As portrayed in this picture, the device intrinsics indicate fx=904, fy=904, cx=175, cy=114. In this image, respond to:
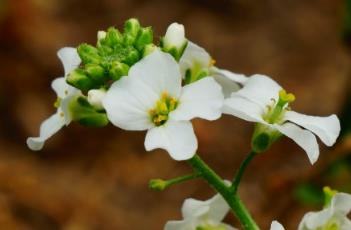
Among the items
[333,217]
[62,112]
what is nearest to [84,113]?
[62,112]

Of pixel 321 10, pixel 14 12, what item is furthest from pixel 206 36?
pixel 14 12

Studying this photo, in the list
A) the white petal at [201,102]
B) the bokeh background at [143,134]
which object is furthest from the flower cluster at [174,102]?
the bokeh background at [143,134]

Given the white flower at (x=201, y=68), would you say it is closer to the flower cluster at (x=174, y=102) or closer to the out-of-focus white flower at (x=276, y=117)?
the flower cluster at (x=174, y=102)

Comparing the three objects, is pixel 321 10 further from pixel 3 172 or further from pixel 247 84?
pixel 247 84

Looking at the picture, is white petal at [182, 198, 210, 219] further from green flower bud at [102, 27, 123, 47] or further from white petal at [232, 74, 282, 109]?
green flower bud at [102, 27, 123, 47]

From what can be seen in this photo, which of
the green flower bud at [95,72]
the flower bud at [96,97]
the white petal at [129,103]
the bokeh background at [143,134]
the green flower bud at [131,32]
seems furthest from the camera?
the bokeh background at [143,134]
